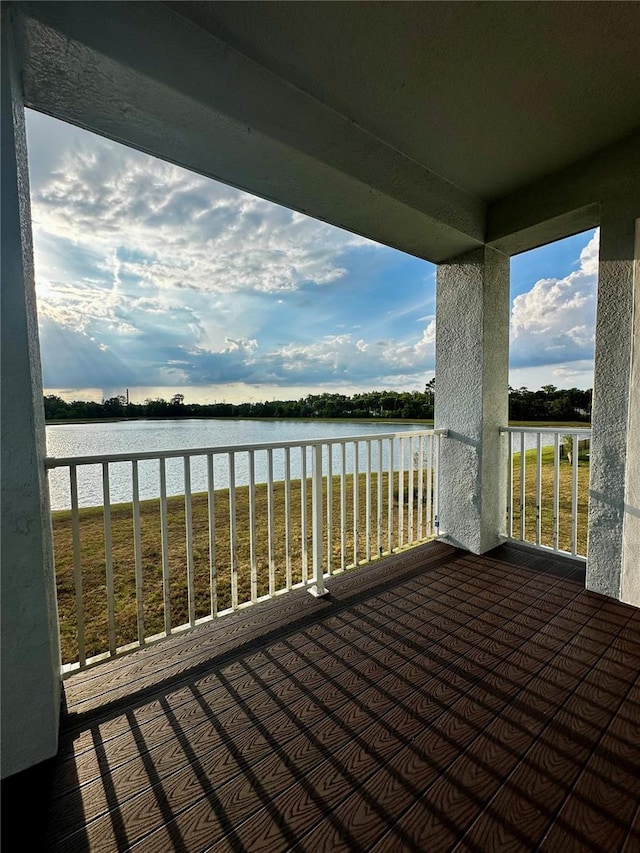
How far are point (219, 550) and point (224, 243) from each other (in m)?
4.90

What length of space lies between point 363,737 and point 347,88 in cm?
317

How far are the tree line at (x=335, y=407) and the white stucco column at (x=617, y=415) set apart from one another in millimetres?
441

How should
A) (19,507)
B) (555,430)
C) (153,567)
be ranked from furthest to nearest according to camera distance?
(153,567), (555,430), (19,507)

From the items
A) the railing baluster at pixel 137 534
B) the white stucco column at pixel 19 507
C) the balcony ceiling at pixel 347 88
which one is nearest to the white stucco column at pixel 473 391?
the balcony ceiling at pixel 347 88

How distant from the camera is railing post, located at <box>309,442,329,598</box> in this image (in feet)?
8.17

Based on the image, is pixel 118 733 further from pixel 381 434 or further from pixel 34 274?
pixel 381 434

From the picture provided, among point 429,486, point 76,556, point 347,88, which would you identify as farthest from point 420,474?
point 347,88

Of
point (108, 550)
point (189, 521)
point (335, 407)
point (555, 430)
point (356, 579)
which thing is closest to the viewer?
point (108, 550)

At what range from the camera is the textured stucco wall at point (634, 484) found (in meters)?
2.29

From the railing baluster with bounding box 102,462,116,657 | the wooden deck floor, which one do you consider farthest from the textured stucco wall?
the railing baluster with bounding box 102,462,116,657

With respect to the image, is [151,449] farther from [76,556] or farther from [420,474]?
[420,474]

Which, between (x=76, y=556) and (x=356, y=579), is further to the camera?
(x=356, y=579)

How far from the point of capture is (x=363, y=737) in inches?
56.1

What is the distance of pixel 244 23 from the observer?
5.27ft
